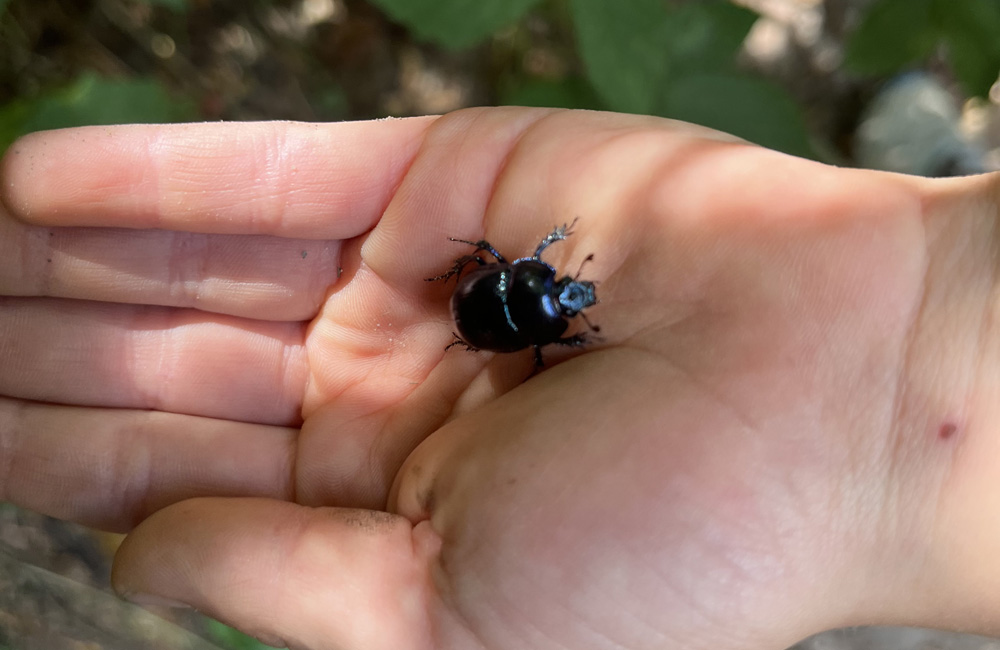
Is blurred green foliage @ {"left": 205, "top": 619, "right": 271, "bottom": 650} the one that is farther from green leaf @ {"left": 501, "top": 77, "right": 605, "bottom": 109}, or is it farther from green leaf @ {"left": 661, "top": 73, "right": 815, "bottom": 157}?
green leaf @ {"left": 661, "top": 73, "right": 815, "bottom": 157}

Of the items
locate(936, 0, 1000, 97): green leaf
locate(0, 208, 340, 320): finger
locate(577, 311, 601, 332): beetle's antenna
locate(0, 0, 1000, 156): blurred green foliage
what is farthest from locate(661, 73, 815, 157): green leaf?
locate(0, 208, 340, 320): finger

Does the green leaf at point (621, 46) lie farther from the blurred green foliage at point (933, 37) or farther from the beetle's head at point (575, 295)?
the blurred green foliage at point (933, 37)

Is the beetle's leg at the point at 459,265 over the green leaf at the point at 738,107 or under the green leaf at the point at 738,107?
under

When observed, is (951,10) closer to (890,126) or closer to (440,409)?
(890,126)

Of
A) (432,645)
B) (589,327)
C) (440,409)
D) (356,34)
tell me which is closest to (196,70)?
(356,34)

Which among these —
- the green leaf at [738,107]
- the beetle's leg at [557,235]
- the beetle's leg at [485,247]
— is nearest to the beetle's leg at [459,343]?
the beetle's leg at [485,247]

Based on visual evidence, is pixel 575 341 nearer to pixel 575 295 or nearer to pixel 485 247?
pixel 575 295
